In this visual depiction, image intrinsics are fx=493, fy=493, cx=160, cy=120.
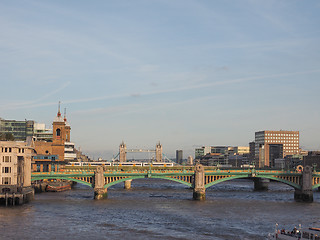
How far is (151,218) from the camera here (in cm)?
10375

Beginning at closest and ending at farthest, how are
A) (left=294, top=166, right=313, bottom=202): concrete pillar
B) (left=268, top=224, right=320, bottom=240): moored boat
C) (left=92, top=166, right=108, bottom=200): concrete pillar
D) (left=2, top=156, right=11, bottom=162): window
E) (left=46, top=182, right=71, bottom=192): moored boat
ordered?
(left=268, top=224, right=320, bottom=240): moored boat < (left=2, top=156, right=11, bottom=162): window < (left=92, top=166, right=108, bottom=200): concrete pillar < (left=294, top=166, right=313, bottom=202): concrete pillar < (left=46, top=182, right=71, bottom=192): moored boat

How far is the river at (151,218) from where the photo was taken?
85.5 meters

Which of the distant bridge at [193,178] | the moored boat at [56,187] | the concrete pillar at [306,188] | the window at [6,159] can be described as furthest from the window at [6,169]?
the concrete pillar at [306,188]

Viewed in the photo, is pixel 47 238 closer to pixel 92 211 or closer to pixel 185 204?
pixel 92 211

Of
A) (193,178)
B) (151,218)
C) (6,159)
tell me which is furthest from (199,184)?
(6,159)

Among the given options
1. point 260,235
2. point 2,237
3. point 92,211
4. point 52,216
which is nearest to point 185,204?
point 92,211

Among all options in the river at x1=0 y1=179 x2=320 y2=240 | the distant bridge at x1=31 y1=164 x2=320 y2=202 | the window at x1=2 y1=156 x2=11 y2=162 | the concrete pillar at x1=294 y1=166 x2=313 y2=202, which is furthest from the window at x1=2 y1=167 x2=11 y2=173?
the concrete pillar at x1=294 y1=166 x2=313 y2=202

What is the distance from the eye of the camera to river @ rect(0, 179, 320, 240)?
85.5 m

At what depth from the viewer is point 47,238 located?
81438 mm

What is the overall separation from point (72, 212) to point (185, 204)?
3254 centimetres

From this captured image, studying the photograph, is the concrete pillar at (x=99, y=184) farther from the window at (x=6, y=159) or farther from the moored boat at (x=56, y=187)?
the moored boat at (x=56, y=187)

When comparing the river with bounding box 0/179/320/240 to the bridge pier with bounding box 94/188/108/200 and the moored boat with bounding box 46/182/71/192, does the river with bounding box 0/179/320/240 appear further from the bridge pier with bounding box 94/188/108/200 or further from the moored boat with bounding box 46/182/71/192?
the moored boat with bounding box 46/182/71/192

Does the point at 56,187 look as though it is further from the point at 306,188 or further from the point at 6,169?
the point at 306,188

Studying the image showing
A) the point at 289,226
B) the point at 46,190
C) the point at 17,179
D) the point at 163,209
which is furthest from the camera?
the point at 46,190
